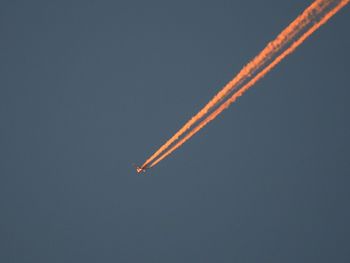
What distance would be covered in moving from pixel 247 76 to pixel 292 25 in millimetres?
4140

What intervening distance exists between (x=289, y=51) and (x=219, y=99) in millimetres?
6436

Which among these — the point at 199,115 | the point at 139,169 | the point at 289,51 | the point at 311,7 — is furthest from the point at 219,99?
the point at 139,169

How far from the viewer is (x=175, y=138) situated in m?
30.2

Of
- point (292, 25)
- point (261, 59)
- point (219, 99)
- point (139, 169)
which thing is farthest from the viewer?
point (139, 169)

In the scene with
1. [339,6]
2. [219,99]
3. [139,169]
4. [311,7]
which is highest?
[139,169]

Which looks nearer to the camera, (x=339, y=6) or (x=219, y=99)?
(x=339, y=6)

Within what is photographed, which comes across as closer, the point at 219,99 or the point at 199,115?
the point at 219,99

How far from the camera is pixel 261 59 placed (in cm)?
2288

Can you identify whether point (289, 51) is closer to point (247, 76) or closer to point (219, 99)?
point (247, 76)

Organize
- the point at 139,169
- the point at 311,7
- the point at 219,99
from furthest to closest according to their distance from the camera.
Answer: the point at 139,169 → the point at 219,99 → the point at 311,7

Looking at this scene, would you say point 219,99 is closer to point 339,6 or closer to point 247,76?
point 247,76

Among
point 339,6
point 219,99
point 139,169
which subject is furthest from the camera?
point 139,169

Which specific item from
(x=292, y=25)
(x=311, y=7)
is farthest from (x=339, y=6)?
(x=292, y=25)

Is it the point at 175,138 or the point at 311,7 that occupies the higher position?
the point at 175,138
